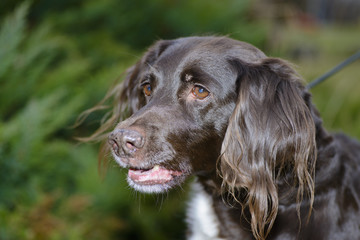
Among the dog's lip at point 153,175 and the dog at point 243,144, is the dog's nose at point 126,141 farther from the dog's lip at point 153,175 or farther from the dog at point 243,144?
the dog's lip at point 153,175

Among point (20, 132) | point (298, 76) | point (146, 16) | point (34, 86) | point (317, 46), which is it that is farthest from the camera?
point (317, 46)

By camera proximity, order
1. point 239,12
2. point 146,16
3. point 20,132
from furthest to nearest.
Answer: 1. point 239,12
2. point 146,16
3. point 20,132

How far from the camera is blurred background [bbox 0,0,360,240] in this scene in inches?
120

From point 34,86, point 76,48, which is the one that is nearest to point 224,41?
point 34,86

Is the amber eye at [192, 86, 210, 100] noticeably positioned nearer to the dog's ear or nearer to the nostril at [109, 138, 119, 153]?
the dog's ear

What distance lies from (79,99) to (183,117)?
1.55 meters

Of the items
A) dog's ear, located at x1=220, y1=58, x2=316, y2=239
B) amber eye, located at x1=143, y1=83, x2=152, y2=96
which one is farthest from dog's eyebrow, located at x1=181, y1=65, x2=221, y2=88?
amber eye, located at x1=143, y1=83, x2=152, y2=96

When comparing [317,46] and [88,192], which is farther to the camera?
[317,46]

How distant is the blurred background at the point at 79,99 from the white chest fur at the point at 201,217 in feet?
0.92

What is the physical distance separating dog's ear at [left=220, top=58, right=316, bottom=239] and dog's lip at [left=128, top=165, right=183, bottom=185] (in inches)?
11.8

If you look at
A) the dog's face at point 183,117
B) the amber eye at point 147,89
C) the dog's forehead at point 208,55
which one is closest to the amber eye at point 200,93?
the dog's face at point 183,117

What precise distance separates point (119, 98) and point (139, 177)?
88 centimetres

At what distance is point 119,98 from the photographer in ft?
10.2

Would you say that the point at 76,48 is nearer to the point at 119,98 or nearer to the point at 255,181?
the point at 119,98
